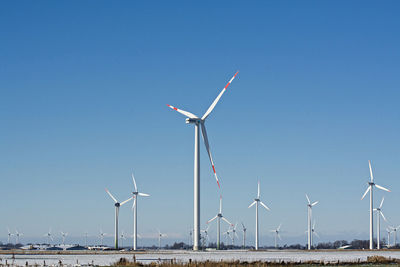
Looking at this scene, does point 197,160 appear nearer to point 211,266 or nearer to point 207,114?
point 207,114

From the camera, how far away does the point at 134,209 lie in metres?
200

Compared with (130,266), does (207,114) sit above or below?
above

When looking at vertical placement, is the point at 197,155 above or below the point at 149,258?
above

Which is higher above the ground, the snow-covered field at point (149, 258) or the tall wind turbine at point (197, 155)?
the tall wind turbine at point (197, 155)

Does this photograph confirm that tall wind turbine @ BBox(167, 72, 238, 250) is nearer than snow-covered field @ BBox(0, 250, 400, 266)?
No

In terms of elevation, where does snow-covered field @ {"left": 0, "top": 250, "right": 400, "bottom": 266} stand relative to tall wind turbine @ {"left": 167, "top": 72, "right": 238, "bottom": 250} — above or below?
below

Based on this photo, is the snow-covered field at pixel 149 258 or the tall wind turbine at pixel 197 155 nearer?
the snow-covered field at pixel 149 258

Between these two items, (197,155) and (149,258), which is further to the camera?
(197,155)

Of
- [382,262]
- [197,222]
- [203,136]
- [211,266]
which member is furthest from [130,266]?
[203,136]

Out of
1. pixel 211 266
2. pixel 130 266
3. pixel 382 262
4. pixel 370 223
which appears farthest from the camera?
pixel 370 223

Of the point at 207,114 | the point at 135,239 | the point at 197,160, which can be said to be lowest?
the point at 135,239

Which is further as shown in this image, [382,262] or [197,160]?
[197,160]

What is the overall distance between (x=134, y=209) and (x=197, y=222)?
81386 mm

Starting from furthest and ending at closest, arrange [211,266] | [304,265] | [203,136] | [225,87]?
[203,136], [225,87], [304,265], [211,266]
